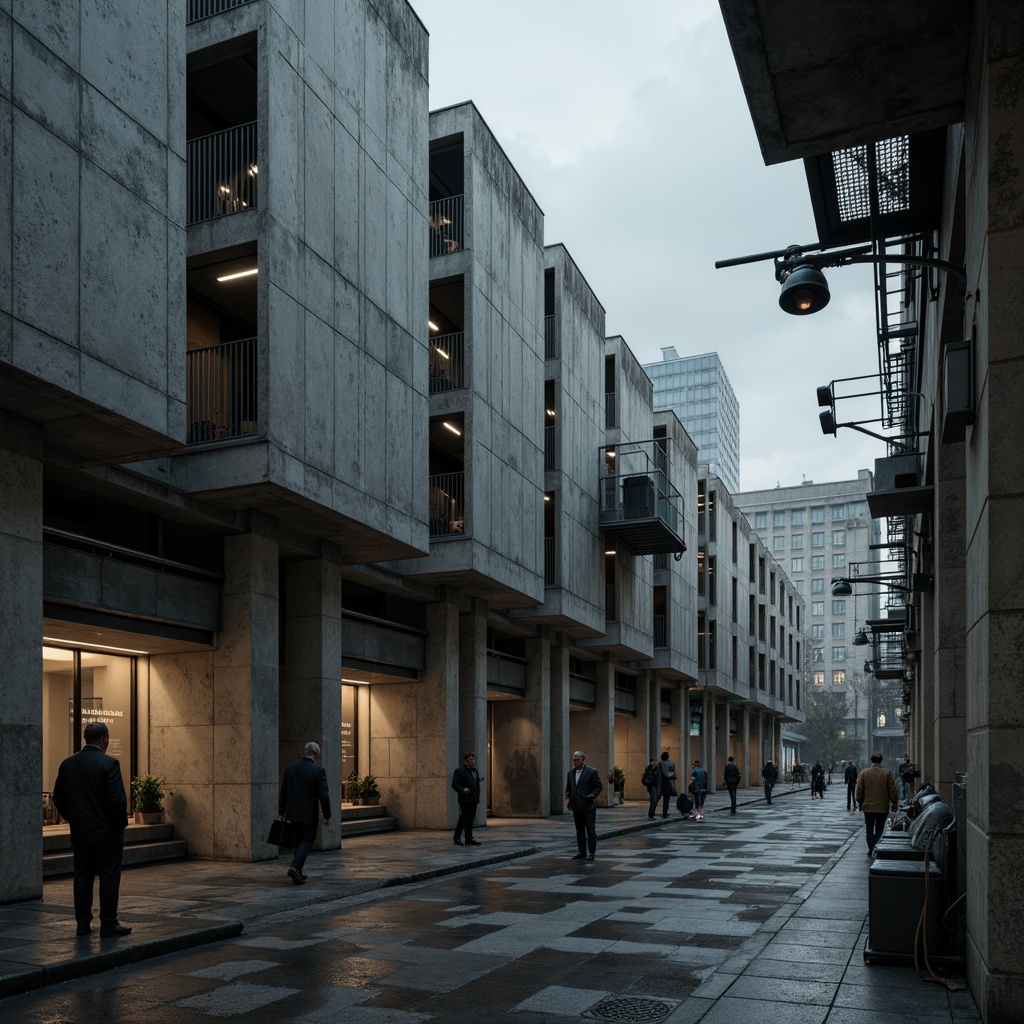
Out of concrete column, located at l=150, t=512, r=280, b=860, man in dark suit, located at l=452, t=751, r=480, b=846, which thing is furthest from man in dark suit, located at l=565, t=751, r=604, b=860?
concrete column, located at l=150, t=512, r=280, b=860

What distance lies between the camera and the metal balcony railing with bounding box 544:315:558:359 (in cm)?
3058

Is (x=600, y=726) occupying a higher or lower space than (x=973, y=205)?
lower

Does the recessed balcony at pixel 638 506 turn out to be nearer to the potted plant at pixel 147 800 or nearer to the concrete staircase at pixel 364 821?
the concrete staircase at pixel 364 821

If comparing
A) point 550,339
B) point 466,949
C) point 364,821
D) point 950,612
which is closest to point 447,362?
point 550,339

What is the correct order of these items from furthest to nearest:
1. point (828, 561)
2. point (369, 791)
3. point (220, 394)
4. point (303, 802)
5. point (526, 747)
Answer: point (828, 561), point (526, 747), point (369, 791), point (220, 394), point (303, 802)

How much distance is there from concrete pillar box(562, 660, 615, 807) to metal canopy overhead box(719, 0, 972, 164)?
95.0ft

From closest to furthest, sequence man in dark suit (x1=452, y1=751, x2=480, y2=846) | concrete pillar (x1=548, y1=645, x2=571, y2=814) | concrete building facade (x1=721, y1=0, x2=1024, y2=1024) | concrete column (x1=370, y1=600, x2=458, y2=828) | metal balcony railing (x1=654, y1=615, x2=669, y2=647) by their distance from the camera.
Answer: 1. concrete building facade (x1=721, y1=0, x2=1024, y2=1024)
2. man in dark suit (x1=452, y1=751, x2=480, y2=846)
3. concrete column (x1=370, y1=600, x2=458, y2=828)
4. concrete pillar (x1=548, y1=645, x2=571, y2=814)
5. metal balcony railing (x1=654, y1=615, x2=669, y2=647)

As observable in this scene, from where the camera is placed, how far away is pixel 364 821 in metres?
22.9

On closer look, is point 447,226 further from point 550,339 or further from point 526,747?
point 526,747

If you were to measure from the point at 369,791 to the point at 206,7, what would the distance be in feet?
50.8

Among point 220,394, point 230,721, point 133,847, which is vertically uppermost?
point 220,394

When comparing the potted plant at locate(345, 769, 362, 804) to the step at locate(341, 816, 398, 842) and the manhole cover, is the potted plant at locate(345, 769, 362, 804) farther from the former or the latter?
the manhole cover

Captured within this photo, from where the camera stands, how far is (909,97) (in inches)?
339

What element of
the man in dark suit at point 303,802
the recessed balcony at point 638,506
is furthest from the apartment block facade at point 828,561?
the man in dark suit at point 303,802
